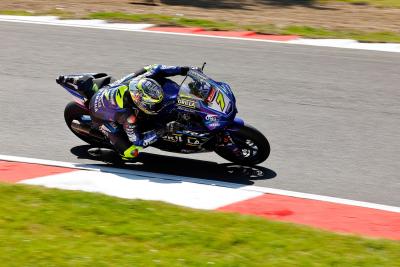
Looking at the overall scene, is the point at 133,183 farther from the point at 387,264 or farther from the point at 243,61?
the point at 243,61

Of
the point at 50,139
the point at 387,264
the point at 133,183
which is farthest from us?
the point at 50,139

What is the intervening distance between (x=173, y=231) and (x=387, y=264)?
1859mm

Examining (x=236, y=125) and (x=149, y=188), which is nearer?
(x=149, y=188)

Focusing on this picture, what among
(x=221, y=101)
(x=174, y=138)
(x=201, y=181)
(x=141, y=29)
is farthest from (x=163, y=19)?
(x=201, y=181)

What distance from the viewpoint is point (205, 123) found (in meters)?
9.42

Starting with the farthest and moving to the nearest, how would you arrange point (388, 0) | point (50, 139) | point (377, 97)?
point (388, 0) < point (377, 97) < point (50, 139)

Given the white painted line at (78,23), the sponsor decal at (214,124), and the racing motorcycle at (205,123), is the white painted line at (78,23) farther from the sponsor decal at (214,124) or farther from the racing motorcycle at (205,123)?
the sponsor decal at (214,124)

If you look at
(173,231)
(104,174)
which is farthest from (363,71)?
(173,231)

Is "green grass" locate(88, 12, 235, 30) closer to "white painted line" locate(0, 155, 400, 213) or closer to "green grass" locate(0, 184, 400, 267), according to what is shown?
"white painted line" locate(0, 155, 400, 213)

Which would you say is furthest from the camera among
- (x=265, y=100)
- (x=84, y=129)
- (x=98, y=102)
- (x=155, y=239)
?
(x=265, y=100)

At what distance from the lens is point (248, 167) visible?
994 centimetres

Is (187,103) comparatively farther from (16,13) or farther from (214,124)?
(16,13)

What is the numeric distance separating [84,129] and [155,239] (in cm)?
383

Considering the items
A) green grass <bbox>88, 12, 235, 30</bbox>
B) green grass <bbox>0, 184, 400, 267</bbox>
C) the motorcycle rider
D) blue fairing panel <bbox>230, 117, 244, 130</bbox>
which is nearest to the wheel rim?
blue fairing panel <bbox>230, 117, 244, 130</bbox>
